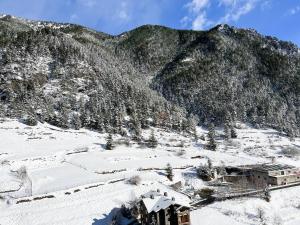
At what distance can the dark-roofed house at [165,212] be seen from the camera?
51.8m

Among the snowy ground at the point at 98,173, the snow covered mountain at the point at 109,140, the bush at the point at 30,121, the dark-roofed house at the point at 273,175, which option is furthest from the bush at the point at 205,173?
the bush at the point at 30,121

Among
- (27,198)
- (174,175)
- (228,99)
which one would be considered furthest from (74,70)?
(27,198)

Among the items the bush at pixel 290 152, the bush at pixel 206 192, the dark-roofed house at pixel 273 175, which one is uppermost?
the bush at pixel 290 152

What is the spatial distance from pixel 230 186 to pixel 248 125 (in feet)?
287

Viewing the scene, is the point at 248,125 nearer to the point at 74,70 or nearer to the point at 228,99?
the point at 228,99

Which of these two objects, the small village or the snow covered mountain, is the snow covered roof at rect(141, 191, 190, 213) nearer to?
the small village

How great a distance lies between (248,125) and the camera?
160 meters

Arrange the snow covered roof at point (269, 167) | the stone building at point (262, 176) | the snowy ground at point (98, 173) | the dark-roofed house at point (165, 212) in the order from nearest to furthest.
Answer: the dark-roofed house at point (165, 212) < the snowy ground at point (98, 173) < the stone building at point (262, 176) < the snow covered roof at point (269, 167)

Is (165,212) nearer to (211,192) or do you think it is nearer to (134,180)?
(134,180)

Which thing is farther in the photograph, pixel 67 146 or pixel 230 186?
pixel 67 146

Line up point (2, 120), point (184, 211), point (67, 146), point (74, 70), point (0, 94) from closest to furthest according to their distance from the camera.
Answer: point (184, 211) → point (67, 146) → point (2, 120) → point (0, 94) → point (74, 70)

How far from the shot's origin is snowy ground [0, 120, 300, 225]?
5841cm

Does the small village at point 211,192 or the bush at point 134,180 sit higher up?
the bush at point 134,180

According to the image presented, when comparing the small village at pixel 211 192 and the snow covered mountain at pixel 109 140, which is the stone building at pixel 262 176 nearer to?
the small village at pixel 211 192
